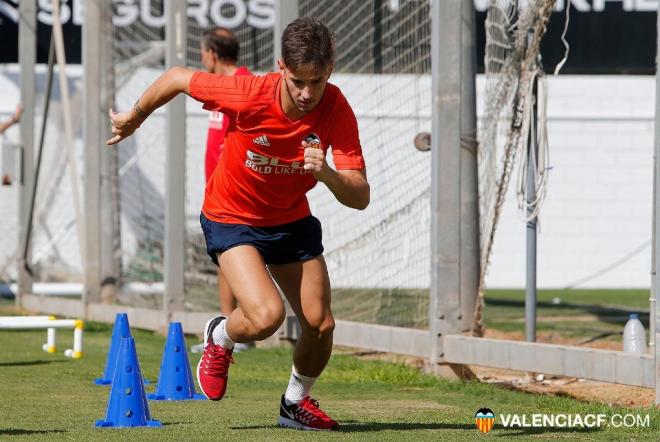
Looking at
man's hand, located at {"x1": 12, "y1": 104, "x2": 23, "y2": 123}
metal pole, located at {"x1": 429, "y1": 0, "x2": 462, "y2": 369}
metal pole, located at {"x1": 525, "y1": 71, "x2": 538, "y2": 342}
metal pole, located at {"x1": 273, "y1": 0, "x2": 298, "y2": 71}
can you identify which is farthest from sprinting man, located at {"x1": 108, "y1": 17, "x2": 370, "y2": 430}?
man's hand, located at {"x1": 12, "y1": 104, "x2": 23, "y2": 123}

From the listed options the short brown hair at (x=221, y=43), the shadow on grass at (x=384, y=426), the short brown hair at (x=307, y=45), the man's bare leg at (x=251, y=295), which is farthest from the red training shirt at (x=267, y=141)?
the short brown hair at (x=221, y=43)

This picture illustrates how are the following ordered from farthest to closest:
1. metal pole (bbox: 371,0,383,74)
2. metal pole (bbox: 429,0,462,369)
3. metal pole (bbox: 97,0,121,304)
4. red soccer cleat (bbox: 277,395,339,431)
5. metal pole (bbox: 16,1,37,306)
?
metal pole (bbox: 16,1,37,306) → metal pole (bbox: 97,0,121,304) → metal pole (bbox: 371,0,383,74) → metal pole (bbox: 429,0,462,369) → red soccer cleat (bbox: 277,395,339,431)

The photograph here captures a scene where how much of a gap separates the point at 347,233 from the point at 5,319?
15.9 ft

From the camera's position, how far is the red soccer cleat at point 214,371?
20.0 feet

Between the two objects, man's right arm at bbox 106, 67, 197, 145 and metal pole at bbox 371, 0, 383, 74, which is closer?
man's right arm at bbox 106, 67, 197, 145

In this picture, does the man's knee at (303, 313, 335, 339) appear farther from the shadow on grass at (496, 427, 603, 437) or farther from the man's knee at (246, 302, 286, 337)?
the shadow on grass at (496, 427, 603, 437)

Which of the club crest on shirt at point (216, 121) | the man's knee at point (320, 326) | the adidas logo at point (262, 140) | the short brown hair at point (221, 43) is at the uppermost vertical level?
the short brown hair at point (221, 43)

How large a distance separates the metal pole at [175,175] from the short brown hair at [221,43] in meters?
2.23

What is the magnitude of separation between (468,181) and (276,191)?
10.0 ft

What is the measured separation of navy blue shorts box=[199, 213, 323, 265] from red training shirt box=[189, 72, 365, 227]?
4cm

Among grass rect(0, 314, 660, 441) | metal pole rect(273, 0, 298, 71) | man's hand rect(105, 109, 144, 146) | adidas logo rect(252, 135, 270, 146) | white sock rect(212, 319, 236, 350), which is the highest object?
metal pole rect(273, 0, 298, 71)

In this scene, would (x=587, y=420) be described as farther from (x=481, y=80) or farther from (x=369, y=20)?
(x=481, y=80)

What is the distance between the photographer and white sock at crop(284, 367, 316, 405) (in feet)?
20.5
